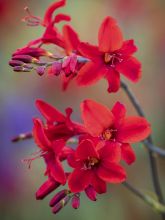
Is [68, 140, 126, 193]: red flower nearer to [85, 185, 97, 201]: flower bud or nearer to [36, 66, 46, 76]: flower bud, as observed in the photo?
[85, 185, 97, 201]: flower bud

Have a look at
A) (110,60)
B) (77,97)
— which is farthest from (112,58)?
(77,97)

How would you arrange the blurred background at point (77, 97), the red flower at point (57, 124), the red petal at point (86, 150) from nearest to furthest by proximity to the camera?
1. the red petal at point (86, 150)
2. the red flower at point (57, 124)
3. the blurred background at point (77, 97)

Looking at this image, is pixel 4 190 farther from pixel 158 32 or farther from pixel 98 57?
pixel 98 57

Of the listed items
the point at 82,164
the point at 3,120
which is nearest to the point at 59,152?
the point at 82,164

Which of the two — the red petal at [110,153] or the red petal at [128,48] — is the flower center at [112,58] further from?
the red petal at [110,153]

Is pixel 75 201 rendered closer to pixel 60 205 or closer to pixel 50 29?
pixel 60 205

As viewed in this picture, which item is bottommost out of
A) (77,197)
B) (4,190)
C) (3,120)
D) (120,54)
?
(4,190)

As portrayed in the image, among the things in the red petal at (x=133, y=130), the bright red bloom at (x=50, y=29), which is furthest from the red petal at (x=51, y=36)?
the red petal at (x=133, y=130)
